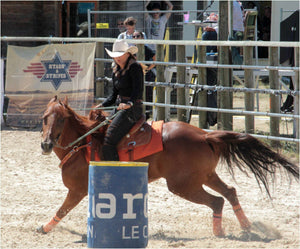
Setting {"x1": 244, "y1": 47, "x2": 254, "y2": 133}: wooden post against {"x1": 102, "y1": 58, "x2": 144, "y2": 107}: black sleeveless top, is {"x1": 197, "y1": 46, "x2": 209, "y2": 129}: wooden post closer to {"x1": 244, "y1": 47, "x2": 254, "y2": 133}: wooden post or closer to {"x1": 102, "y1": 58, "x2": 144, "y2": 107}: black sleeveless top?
{"x1": 244, "y1": 47, "x2": 254, "y2": 133}: wooden post

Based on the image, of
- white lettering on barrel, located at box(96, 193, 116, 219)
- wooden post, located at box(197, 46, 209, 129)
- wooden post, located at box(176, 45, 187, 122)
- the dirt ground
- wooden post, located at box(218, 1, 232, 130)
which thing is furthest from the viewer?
wooden post, located at box(176, 45, 187, 122)

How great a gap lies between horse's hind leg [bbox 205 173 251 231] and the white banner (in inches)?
204

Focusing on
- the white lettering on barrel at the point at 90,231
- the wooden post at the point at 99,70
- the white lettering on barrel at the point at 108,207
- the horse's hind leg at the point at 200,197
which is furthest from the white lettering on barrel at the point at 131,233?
the wooden post at the point at 99,70

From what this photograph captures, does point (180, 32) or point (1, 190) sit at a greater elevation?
point (180, 32)

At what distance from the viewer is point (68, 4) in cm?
1669

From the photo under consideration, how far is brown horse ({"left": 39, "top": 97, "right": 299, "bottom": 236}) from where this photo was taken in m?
5.21

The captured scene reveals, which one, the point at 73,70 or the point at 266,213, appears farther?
the point at 73,70

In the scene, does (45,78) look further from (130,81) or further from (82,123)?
(130,81)

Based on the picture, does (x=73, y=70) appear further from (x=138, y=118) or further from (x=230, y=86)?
(x=138, y=118)

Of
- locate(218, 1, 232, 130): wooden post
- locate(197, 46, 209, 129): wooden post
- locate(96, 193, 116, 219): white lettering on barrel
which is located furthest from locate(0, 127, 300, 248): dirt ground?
locate(197, 46, 209, 129): wooden post

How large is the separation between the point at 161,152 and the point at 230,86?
4302mm

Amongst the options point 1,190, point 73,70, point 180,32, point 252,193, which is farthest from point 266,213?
point 180,32

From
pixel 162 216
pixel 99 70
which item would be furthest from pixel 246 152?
pixel 99 70

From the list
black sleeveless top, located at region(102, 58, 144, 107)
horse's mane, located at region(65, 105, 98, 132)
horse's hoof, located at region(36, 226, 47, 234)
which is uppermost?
black sleeveless top, located at region(102, 58, 144, 107)
